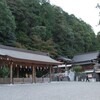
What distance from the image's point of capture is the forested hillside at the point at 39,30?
126 ft

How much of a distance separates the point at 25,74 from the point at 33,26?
Answer: 61.3ft

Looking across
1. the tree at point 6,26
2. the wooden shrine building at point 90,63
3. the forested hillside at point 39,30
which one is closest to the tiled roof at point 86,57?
the wooden shrine building at point 90,63

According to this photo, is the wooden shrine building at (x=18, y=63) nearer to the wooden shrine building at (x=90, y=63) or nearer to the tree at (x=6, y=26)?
the tree at (x=6, y=26)

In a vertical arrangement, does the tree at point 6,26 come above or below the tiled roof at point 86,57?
above

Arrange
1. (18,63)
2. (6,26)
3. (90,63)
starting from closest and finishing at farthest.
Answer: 1. (18,63)
2. (6,26)
3. (90,63)

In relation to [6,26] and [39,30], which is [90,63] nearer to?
[39,30]

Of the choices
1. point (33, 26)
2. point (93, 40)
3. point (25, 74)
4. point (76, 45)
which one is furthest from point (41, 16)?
point (25, 74)

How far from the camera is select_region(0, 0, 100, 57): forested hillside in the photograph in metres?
38.4

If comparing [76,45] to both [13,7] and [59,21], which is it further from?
[13,7]

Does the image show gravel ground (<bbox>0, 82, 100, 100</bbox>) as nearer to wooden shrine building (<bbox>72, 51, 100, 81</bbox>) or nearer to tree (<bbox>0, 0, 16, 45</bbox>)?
tree (<bbox>0, 0, 16, 45</bbox>)

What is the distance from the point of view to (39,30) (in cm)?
4472

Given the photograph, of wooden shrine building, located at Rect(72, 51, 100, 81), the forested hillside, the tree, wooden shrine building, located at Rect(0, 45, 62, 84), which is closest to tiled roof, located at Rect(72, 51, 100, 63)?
wooden shrine building, located at Rect(72, 51, 100, 81)

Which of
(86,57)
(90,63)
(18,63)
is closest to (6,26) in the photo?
(18,63)

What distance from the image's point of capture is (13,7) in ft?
148
